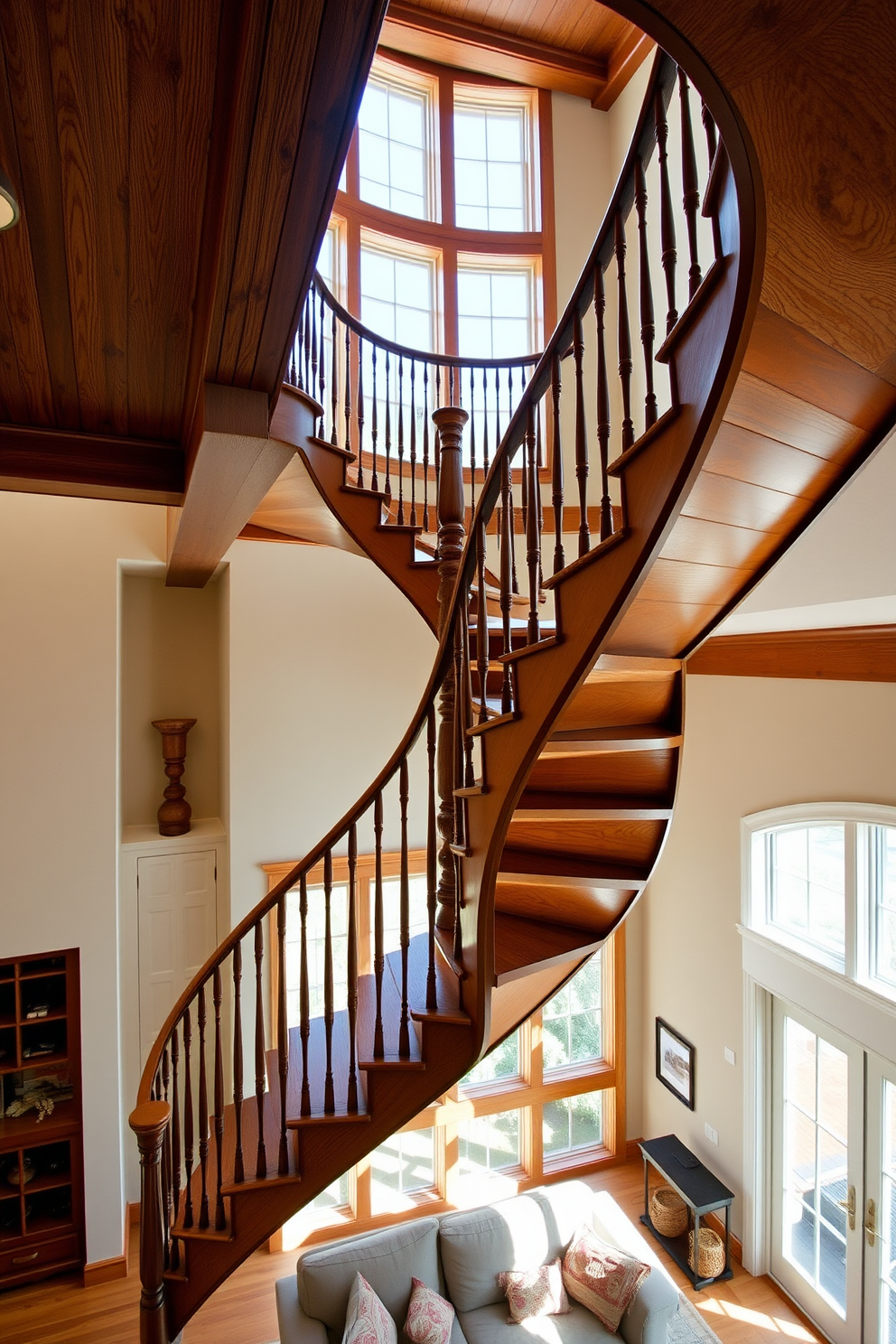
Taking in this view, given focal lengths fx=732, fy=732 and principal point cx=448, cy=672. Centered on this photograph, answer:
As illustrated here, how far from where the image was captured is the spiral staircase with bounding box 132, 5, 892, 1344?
Answer: 57.5 inches

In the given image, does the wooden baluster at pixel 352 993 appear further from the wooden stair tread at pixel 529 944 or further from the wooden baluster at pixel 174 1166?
the wooden baluster at pixel 174 1166

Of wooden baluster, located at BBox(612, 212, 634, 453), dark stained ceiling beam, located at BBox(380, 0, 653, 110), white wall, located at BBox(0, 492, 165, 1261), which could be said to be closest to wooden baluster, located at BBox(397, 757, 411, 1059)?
wooden baluster, located at BBox(612, 212, 634, 453)

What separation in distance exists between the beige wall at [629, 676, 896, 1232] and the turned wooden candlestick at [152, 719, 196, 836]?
324 centimetres

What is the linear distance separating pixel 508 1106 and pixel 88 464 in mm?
4991

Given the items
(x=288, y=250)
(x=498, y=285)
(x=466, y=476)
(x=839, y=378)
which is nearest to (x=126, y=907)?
(x=466, y=476)

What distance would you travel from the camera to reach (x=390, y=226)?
5.28 metres

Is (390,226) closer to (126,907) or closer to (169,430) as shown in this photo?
(169,430)

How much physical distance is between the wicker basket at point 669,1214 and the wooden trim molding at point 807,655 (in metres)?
Answer: 3.50

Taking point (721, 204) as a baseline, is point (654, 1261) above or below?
below

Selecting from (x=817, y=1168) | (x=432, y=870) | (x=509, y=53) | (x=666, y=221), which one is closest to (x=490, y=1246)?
(x=817, y=1168)

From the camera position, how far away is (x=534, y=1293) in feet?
12.8

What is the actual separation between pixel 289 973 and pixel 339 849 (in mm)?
853

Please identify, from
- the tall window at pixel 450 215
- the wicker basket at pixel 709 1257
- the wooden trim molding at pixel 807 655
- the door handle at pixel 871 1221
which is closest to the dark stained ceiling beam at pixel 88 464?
the wooden trim molding at pixel 807 655

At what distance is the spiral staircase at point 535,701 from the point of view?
1.46 metres
